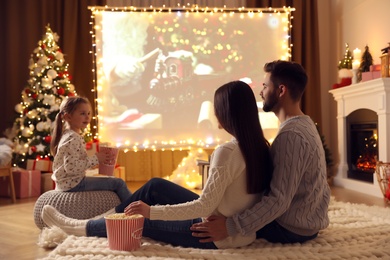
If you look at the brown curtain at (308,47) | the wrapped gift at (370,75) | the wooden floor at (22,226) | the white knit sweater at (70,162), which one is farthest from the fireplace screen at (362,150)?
the white knit sweater at (70,162)

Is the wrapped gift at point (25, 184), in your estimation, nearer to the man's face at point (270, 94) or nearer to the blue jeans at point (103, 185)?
the blue jeans at point (103, 185)

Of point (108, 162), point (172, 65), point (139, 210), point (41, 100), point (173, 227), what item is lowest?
point (173, 227)

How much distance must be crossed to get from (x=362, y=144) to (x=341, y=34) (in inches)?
66.4

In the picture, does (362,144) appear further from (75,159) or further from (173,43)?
(75,159)

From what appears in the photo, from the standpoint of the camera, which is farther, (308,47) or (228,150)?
(308,47)

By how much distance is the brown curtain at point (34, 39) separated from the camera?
225 inches

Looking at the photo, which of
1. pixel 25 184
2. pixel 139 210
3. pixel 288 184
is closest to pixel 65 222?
pixel 139 210

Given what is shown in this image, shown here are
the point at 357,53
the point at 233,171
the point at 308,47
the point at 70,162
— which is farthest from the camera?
the point at 308,47

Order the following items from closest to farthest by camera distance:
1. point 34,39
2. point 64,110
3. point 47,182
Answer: point 64,110
point 47,182
point 34,39

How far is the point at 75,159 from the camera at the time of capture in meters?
2.69

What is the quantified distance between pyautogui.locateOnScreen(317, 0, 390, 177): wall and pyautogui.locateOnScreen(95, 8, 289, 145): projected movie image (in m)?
0.82

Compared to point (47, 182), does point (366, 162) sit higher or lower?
higher

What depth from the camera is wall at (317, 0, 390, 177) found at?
16.0 ft

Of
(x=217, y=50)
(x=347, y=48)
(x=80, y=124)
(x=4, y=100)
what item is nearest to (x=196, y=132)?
(x=217, y=50)
